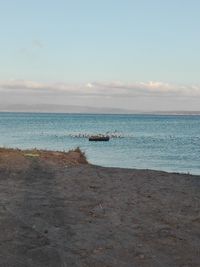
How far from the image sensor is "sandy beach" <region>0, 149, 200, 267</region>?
8062 mm

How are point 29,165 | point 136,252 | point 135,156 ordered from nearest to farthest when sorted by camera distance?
point 136,252 → point 29,165 → point 135,156

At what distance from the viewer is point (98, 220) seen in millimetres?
10438

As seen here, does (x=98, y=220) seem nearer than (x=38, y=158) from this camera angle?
Yes

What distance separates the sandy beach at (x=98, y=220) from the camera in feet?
26.5

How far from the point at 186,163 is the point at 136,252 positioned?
2829 centimetres

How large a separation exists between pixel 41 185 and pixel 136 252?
6800 millimetres

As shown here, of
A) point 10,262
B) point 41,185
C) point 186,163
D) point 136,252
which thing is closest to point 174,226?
point 136,252

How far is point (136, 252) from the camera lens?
8352 millimetres

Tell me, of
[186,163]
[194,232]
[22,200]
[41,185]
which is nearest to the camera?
[194,232]

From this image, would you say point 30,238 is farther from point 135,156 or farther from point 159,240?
point 135,156

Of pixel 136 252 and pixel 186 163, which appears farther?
pixel 186 163

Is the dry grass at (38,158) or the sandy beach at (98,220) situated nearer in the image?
the sandy beach at (98,220)

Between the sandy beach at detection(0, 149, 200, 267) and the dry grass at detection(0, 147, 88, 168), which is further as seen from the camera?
the dry grass at detection(0, 147, 88, 168)

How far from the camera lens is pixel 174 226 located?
396 inches
